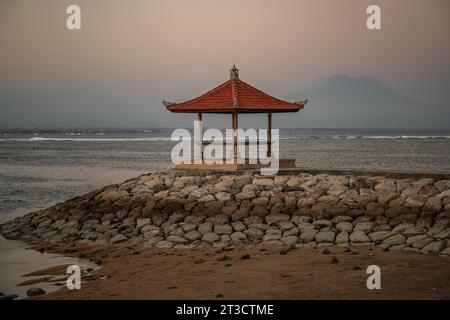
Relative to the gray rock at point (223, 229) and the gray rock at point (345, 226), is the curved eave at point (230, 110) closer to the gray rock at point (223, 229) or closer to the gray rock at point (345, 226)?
the gray rock at point (223, 229)

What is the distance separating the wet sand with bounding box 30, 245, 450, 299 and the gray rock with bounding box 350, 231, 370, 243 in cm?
61

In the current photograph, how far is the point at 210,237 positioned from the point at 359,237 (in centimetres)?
382

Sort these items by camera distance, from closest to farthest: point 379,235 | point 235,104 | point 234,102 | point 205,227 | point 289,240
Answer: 1. point 379,235
2. point 289,240
3. point 205,227
4. point 235,104
5. point 234,102

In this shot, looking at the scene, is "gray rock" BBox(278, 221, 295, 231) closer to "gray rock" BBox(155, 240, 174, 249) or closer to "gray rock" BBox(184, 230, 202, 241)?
"gray rock" BBox(184, 230, 202, 241)

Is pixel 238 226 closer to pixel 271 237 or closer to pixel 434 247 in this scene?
pixel 271 237

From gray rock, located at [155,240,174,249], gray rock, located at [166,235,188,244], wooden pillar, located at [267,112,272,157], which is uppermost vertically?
wooden pillar, located at [267,112,272,157]

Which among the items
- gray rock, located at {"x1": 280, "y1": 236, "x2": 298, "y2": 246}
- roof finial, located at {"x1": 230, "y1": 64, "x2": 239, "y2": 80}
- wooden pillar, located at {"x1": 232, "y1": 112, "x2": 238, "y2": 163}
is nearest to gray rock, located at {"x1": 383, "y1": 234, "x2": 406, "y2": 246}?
gray rock, located at {"x1": 280, "y1": 236, "x2": 298, "y2": 246}

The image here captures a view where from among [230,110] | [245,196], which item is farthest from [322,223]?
[230,110]

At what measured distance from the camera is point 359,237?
51.9ft

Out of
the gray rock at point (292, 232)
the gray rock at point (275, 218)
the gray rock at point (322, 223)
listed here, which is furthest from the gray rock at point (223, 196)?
the gray rock at point (322, 223)

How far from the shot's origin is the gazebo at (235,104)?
825 inches

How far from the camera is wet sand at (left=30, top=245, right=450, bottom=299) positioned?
37.3ft

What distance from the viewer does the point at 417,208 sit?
655 inches

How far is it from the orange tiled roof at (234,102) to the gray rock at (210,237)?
17.1 ft
